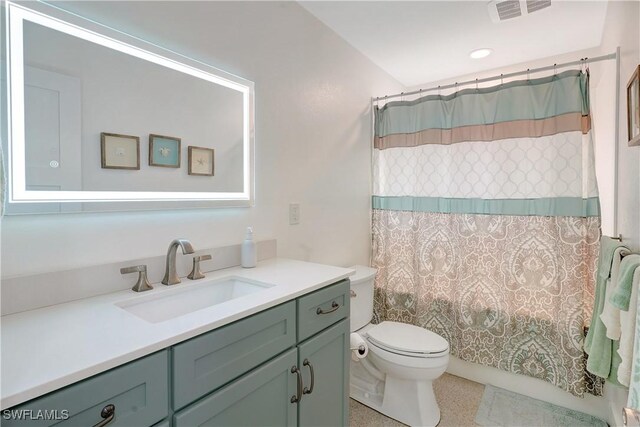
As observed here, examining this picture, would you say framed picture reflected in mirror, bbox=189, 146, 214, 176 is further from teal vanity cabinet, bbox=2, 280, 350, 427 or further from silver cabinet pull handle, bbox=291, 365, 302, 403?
silver cabinet pull handle, bbox=291, 365, 302, 403

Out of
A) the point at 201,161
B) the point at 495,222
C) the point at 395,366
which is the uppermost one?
the point at 201,161

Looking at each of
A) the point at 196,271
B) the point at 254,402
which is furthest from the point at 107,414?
the point at 196,271

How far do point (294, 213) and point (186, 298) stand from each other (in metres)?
0.80

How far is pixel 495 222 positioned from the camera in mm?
2109

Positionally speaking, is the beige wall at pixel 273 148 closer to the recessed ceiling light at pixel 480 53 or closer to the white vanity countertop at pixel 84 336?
the white vanity countertop at pixel 84 336

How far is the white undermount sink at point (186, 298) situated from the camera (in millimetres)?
1110

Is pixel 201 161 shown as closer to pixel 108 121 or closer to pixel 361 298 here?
pixel 108 121

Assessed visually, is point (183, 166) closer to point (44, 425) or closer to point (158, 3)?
point (158, 3)

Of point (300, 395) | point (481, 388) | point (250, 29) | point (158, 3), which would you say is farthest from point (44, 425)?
point (481, 388)

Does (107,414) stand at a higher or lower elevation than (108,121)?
lower

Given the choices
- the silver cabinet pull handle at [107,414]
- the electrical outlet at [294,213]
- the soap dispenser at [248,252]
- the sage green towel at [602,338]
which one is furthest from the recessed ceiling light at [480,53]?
the silver cabinet pull handle at [107,414]

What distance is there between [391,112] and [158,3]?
1.70 metres

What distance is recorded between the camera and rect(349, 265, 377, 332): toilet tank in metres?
2.00

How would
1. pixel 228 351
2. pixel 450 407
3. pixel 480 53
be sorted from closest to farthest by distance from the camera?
pixel 228 351 < pixel 450 407 < pixel 480 53
